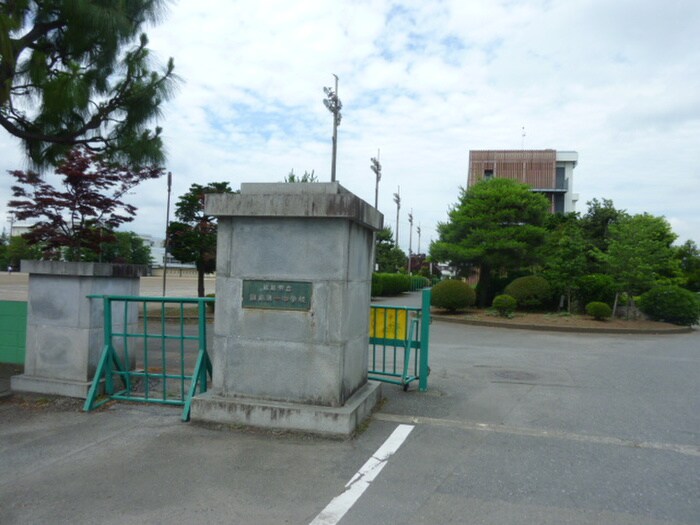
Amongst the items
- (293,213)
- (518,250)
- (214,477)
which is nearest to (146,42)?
(293,213)

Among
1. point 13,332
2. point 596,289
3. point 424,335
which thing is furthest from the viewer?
point 596,289

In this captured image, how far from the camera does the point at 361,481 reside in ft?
13.2

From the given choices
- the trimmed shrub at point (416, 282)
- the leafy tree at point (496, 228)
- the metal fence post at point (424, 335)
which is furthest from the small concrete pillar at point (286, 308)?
the trimmed shrub at point (416, 282)

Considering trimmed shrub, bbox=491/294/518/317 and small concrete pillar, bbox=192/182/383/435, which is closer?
small concrete pillar, bbox=192/182/383/435

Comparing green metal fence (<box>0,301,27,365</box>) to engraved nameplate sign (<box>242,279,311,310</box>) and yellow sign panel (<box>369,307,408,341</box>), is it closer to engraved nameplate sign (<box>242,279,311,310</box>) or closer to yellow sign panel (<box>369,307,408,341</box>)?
engraved nameplate sign (<box>242,279,311,310</box>)

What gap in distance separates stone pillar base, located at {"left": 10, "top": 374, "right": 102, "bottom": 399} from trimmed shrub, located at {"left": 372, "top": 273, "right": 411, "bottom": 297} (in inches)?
904

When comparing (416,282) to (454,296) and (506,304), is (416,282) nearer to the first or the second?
(454,296)

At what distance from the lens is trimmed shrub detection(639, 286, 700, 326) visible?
1803cm

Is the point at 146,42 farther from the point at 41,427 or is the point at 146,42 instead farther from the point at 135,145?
the point at 41,427

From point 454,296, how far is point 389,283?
12533 millimetres

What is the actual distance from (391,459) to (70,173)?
10.7 metres

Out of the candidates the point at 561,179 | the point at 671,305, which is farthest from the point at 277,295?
the point at 561,179

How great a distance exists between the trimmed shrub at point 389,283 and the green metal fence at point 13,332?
22.6m

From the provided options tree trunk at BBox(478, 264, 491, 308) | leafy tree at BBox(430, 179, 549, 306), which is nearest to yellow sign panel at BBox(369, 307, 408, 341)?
leafy tree at BBox(430, 179, 549, 306)
